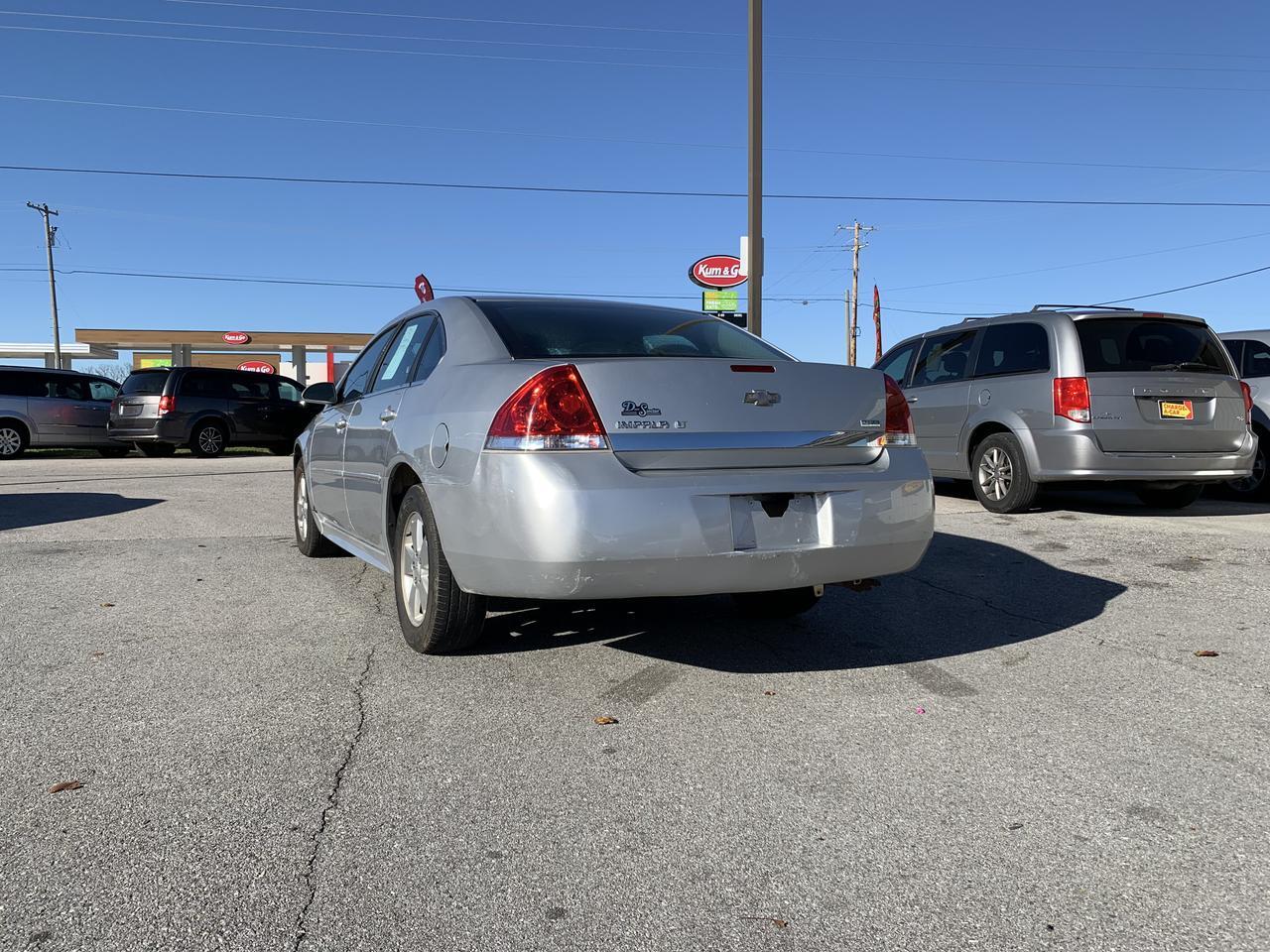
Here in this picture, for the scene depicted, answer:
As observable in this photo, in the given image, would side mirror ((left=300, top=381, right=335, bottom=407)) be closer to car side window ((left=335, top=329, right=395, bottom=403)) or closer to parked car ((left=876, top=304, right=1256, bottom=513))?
car side window ((left=335, top=329, right=395, bottom=403))

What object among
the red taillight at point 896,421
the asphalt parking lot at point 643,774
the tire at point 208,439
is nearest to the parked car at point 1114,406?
the asphalt parking lot at point 643,774

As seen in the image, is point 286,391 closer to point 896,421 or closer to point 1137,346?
point 1137,346

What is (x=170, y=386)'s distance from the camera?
56.5 ft

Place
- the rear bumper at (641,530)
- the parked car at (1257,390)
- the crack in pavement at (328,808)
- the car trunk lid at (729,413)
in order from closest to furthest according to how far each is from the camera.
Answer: the crack in pavement at (328,808) < the rear bumper at (641,530) < the car trunk lid at (729,413) < the parked car at (1257,390)

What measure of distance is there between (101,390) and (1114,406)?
1717 cm

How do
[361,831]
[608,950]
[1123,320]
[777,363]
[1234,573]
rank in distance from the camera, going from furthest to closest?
[1123,320], [1234,573], [777,363], [361,831], [608,950]

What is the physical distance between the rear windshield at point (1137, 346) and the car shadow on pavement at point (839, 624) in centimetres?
269

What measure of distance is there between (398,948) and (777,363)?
2451 millimetres

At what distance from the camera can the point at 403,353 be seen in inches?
193

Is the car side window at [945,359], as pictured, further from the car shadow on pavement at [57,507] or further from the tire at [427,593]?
Result: the car shadow on pavement at [57,507]

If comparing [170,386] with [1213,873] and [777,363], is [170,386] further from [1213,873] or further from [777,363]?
[1213,873]

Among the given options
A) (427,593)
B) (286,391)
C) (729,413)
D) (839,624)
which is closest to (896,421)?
(729,413)

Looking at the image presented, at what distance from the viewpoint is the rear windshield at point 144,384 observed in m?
17.2

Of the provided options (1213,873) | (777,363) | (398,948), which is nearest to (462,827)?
(398,948)
